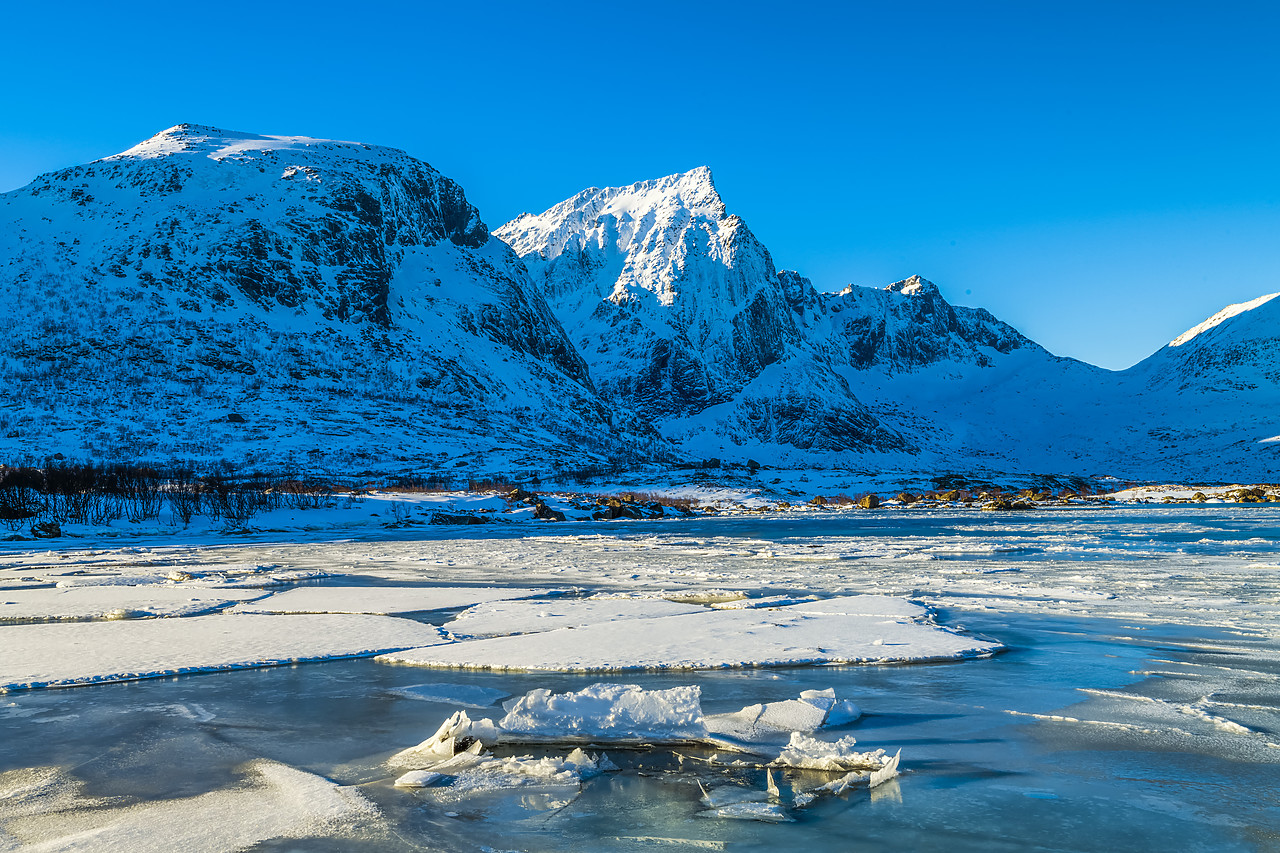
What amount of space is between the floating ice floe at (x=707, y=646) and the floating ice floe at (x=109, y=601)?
205 inches

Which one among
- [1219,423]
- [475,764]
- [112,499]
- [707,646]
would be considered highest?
[1219,423]

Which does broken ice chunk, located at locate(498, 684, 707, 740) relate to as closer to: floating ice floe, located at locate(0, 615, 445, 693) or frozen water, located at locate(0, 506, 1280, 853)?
frozen water, located at locate(0, 506, 1280, 853)

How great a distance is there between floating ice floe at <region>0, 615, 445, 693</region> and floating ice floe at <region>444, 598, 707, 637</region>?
22.7 inches

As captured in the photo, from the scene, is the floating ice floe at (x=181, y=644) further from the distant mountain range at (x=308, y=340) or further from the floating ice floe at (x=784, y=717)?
the distant mountain range at (x=308, y=340)

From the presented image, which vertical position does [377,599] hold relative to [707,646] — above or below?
above

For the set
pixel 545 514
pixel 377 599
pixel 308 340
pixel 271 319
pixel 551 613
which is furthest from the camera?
pixel 271 319

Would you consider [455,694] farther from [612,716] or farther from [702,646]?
[702,646]

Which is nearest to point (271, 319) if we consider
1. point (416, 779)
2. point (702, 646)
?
point (702, 646)

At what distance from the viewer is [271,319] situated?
100312 mm

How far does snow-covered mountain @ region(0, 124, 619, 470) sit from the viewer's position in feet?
253

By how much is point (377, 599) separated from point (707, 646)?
627 centimetres

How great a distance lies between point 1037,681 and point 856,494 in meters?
64.6

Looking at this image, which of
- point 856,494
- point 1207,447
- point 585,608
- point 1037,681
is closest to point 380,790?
point 1037,681

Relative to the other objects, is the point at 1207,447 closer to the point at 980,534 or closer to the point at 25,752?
the point at 980,534
